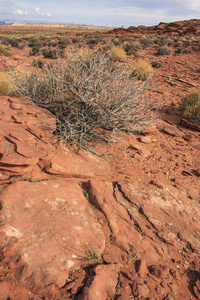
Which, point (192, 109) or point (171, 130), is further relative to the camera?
point (192, 109)

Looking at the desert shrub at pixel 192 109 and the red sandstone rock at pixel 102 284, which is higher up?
the desert shrub at pixel 192 109

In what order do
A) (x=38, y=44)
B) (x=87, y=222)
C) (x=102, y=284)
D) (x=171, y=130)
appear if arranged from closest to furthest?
(x=102, y=284) < (x=87, y=222) < (x=171, y=130) < (x=38, y=44)

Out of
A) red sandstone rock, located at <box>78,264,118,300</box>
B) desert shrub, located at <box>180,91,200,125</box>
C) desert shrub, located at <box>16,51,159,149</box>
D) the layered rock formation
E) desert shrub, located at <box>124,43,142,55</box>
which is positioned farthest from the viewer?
desert shrub, located at <box>124,43,142,55</box>

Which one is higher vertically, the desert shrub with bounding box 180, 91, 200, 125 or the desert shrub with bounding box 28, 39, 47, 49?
the desert shrub with bounding box 28, 39, 47, 49

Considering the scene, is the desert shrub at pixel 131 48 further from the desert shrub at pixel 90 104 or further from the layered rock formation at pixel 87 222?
the layered rock formation at pixel 87 222

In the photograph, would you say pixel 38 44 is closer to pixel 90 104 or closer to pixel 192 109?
pixel 192 109

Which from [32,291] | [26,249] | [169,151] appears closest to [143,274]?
[32,291]

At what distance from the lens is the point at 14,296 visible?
1509 mm

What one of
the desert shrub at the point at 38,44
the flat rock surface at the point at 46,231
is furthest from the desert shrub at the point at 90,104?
the desert shrub at the point at 38,44

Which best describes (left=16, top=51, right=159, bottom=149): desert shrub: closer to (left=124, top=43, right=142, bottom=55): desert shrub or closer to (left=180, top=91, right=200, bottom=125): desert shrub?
(left=180, top=91, right=200, bottom=125): desert shrub

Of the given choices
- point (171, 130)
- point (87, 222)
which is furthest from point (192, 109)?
point (87, 222)

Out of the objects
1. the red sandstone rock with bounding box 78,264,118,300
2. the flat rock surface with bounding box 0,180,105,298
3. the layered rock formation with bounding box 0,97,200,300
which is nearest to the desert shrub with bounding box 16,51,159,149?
the layered rock formation with bounding box 0,97,200,300

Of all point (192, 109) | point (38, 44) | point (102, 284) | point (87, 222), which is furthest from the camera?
point (38, 44)

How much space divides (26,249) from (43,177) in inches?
43.7
